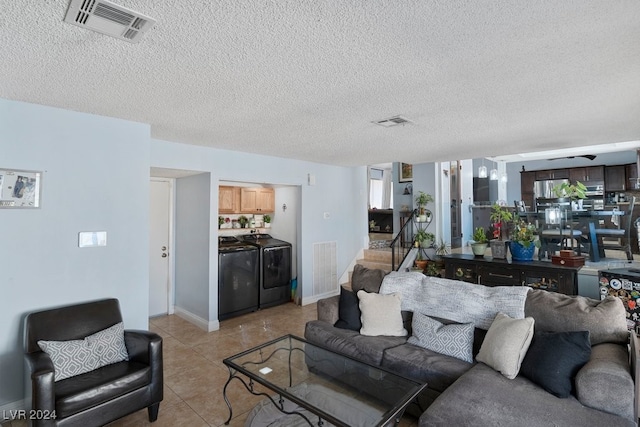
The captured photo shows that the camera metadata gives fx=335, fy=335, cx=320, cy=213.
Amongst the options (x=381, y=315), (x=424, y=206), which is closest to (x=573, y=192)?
(x=424, y=206)

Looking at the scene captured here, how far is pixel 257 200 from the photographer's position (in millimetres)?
5719

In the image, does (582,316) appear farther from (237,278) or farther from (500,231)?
(237,278)

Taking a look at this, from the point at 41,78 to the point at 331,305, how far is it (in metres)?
2.88

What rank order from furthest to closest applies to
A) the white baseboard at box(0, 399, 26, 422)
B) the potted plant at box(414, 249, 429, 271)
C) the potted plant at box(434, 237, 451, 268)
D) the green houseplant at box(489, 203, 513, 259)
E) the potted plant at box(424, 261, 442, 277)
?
the potted plant at box(434, 237, 451, 268) → the potted plant at box(414, 249, 429, 271) → the potted plant at box(424, 261, 442, 277) → the green houseplant at box(489, 203, 513, 259) → the white baseboard at box(0, 399, 26, 422)

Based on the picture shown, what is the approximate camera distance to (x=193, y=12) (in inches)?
57.7

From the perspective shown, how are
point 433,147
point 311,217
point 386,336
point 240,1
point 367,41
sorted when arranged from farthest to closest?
point 311,217
point 433,147
point 386,336
point 367,41
point 240,1

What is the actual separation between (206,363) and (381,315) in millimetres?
1889

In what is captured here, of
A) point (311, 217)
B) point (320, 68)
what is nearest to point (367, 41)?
point (320, 68)

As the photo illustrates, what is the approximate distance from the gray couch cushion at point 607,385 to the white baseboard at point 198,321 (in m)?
3.86

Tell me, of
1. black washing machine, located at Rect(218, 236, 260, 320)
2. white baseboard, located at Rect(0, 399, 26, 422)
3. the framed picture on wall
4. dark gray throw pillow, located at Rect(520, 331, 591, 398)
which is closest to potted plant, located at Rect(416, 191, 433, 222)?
the framed picture on wall

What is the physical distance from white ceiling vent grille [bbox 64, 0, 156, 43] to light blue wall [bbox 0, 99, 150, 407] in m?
1.62

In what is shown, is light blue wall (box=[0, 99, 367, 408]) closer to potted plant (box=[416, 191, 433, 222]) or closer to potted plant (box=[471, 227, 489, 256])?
potted plant (box=[471, 227, 489, 256])

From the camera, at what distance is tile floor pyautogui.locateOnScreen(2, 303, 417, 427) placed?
2.54 meters

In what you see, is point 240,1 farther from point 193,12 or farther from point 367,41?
point 367,41
